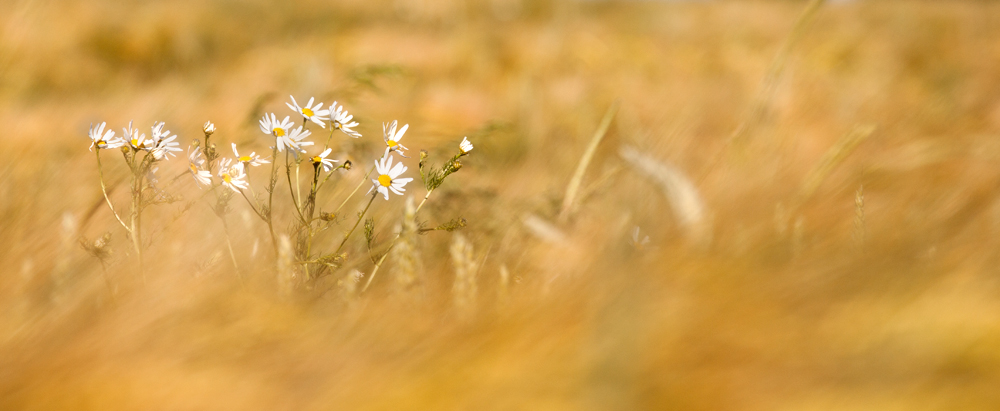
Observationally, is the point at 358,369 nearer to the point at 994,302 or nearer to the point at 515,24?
the point at 994,302

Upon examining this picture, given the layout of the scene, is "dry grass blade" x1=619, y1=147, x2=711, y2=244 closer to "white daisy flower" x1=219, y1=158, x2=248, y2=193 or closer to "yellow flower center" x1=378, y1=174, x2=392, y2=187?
"yellow flower center" x1=378, y1=174, x2=392, y2=187

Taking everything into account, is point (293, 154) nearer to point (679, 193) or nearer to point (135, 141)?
point (135, 141)

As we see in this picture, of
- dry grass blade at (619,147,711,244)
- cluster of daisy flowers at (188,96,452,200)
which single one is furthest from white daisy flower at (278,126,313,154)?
dry grass blade at (619,147,711,244)

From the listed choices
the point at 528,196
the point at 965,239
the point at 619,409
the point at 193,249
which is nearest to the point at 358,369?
the point at 619,409

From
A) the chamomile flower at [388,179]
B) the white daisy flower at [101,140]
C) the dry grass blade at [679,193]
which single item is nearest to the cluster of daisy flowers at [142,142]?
the white daisy flower at [101,140]

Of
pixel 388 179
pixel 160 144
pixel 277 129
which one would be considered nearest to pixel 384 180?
pixel 388 179

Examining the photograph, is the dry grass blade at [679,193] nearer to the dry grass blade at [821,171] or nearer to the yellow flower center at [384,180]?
the dry grass blade at [821,171]
